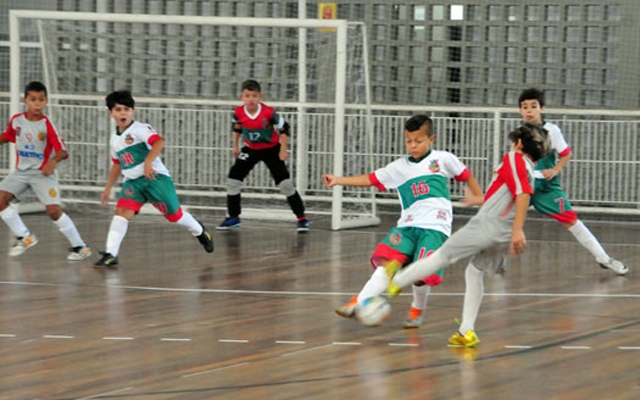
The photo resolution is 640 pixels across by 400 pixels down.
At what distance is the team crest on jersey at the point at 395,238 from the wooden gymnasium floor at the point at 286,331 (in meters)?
0.51

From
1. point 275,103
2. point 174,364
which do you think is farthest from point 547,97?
point 174,364

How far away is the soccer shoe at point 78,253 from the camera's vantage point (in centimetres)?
1115

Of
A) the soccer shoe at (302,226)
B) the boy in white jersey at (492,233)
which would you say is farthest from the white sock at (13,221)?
the boy in white jersey at (492,233)

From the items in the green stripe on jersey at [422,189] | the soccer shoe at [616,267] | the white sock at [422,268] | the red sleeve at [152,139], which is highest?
the red sleeve at [152,139]

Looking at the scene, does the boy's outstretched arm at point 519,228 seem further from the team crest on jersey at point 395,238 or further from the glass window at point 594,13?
the glass window at point 594,13

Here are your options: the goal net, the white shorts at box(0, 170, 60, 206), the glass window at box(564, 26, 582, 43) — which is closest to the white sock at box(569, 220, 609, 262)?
the white shorts at box(0, 170, 60, 206)

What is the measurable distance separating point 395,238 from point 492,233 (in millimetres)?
826

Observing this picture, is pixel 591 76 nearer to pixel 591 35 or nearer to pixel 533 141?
pixel 591 35

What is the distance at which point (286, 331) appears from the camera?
785cm

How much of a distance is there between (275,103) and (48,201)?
4.71 meters

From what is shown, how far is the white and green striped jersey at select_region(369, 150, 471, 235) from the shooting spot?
26.5 feet

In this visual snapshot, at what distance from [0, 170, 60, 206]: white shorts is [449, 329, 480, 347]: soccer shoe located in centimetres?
494

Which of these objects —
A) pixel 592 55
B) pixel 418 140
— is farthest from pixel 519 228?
pixel 592 55

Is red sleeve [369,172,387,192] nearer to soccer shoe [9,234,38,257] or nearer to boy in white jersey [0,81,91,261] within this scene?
boy in white jersey [0,81,91,261]
